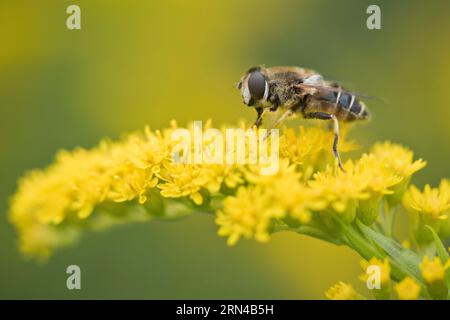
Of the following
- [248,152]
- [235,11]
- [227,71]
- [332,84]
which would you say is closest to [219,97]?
[227,71]

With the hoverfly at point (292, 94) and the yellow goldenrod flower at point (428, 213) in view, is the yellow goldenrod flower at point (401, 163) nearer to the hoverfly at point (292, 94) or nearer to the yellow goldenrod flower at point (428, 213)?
the yellow goldenrod flower at point (428, 213)

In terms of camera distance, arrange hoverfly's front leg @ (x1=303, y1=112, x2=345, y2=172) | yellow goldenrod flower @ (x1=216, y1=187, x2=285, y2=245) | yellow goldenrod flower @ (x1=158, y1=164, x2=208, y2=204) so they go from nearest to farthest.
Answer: yellow goldenrod flower @ (x1=216, y1=187, x2=285, y2=245), yellow goldenrod flower @ (x1=158, y1=164, x2=208, y2=204), hoverfly's front leg @ (x1=303, y1=112, x2=345, y2=172)

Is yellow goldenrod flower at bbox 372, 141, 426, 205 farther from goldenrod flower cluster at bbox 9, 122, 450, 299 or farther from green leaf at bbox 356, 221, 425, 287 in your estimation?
green leaf at bbox 356, 221, 425, 287

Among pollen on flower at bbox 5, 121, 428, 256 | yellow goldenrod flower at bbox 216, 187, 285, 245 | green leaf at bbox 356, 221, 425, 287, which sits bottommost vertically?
green leaf at bbox 356, 221, 425, 287

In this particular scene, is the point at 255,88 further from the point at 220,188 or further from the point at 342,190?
the point at 342,190

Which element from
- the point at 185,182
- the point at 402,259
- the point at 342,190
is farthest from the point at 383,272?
the point at 185,182

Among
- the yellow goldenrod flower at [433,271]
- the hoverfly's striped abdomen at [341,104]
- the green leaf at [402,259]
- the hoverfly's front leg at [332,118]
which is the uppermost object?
the hoverfly's striped abdomen at [341,104]

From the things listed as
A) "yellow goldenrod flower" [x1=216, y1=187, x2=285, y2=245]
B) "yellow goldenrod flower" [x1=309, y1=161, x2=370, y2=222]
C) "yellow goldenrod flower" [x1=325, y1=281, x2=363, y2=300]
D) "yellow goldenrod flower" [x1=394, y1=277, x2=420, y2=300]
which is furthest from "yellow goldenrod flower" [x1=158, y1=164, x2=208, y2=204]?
"yellow goldenrod flower" [x1=394, y1=277, x2=420, y2=300]

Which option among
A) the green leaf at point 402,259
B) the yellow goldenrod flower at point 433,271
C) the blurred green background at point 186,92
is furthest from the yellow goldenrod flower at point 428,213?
the blurred green background at point 186,92
